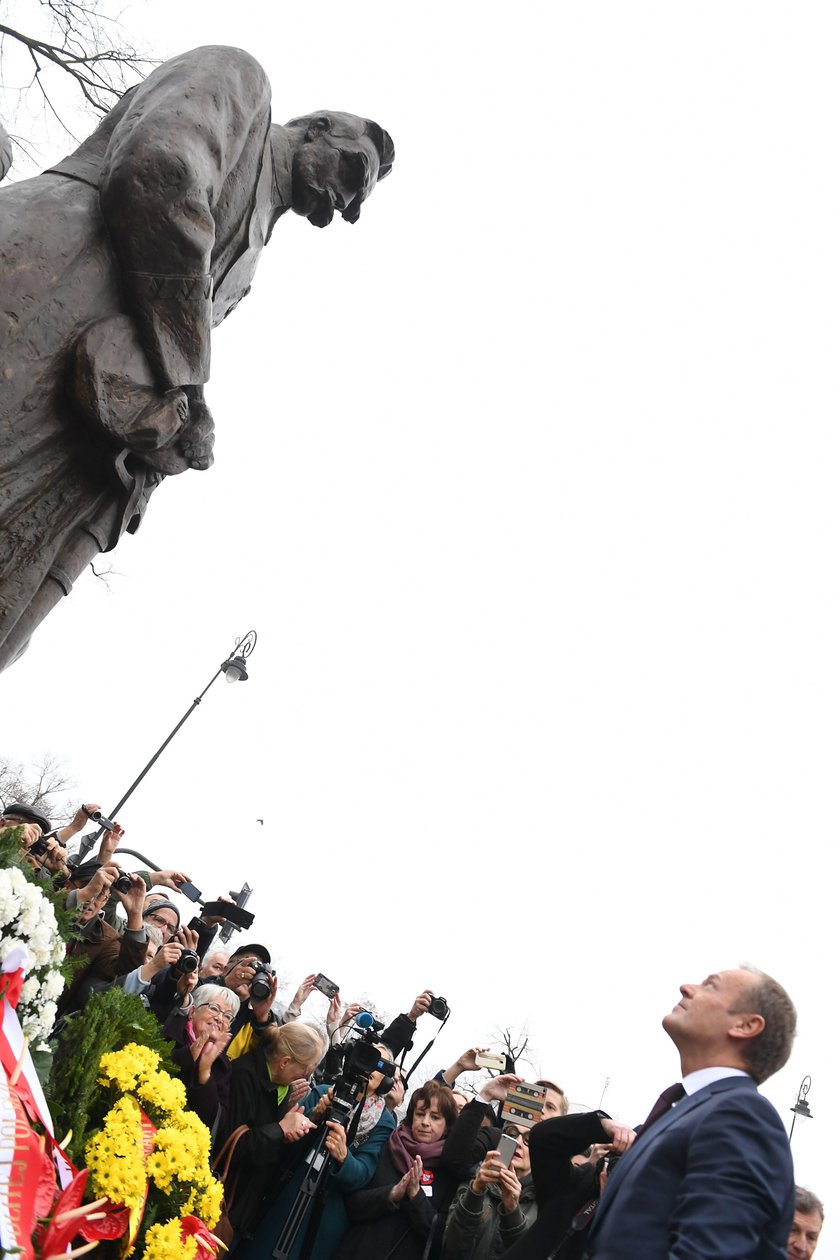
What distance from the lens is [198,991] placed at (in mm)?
5250

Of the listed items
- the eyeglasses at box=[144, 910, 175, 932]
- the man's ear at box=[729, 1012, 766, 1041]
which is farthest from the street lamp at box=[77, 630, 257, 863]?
the man's ear at box=[729, 1012, 766, 1041]

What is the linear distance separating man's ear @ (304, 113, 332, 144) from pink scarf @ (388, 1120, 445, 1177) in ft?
18.9

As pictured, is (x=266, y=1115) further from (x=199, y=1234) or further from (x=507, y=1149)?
(x=199, y=1234)

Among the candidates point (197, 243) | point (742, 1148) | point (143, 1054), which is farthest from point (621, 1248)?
point (197, 243)

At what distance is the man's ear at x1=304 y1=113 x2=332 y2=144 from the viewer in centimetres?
406

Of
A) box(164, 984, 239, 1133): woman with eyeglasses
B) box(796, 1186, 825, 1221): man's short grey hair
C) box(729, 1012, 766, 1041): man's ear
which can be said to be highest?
box(729, 1012, 766, 1041): man's ear

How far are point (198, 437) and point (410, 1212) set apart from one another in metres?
4.39

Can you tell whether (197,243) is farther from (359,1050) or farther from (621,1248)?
(359,1050)

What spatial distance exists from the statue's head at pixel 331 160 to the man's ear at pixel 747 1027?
406cm

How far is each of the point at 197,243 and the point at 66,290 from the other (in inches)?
19.9

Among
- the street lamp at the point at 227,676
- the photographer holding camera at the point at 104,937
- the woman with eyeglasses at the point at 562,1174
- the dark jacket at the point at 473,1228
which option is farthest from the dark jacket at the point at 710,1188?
the street lamp at the point at 227,676

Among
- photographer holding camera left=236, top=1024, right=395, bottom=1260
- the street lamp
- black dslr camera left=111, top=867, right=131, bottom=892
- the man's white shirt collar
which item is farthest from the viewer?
the street lamp

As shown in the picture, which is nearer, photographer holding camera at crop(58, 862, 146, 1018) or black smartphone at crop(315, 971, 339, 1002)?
photographer holding camera at crop(58, 862, 146, 1018)

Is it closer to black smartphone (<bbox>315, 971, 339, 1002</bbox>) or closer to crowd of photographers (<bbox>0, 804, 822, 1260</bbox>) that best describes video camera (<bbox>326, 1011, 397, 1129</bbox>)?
crowd of photographers (<bbox>0, 804, 822, 1260</bbox>)
